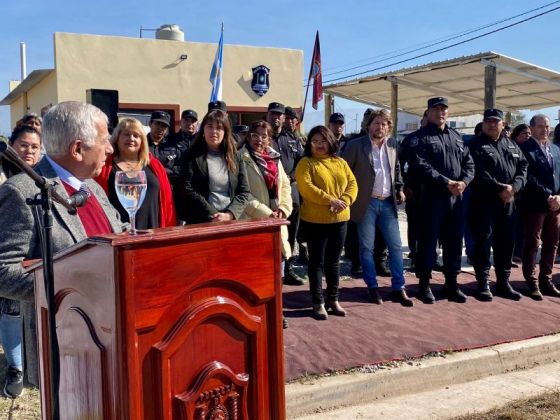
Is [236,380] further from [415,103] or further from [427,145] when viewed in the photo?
[415,103]

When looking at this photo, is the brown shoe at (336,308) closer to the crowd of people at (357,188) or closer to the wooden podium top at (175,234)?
the crowd of people at (357,188)

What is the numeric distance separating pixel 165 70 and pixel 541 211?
10.0 m

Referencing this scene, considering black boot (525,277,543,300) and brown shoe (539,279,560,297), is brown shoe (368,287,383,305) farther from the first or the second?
brown shoe (539,279,560,297)

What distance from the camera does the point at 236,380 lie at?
1.96m

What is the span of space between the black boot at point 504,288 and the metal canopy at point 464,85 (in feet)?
18.8

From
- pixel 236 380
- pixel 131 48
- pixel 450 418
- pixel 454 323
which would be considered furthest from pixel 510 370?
pixel 131 48

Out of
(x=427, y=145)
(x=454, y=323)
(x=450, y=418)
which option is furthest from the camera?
(x=427, y=145)

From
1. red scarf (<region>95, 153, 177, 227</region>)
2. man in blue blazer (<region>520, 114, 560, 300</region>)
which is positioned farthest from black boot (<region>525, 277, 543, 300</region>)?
red scarf (<region>95, 153, 177, 227</region>)

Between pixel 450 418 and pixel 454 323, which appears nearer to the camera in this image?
pixel 450 418

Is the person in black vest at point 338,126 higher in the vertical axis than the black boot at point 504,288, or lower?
higher

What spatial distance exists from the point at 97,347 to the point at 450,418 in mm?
2857

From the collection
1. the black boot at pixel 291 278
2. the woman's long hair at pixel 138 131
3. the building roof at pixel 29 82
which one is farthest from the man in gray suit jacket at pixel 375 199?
the building roof at pixel 29 82

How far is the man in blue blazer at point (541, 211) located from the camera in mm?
6520

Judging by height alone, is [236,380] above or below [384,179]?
below
